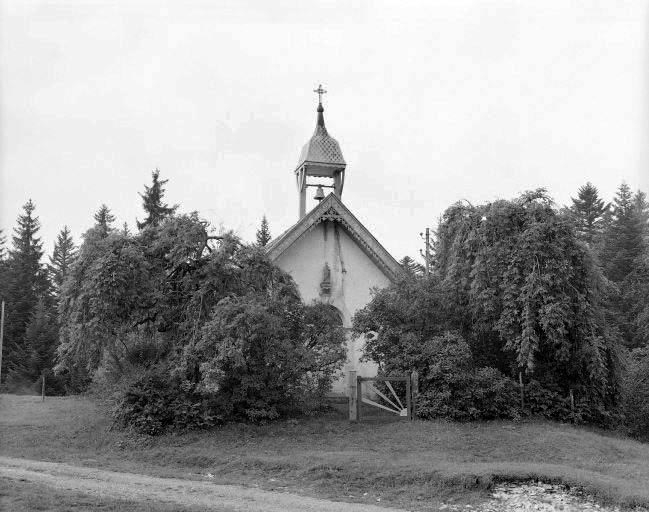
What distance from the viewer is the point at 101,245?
2394 cm

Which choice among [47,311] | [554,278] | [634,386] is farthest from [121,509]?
[47,311]

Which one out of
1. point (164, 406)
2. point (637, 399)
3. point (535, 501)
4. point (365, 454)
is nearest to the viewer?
point (535, 501)

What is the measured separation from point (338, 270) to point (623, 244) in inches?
1149

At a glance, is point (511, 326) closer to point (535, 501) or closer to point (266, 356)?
point (266, 356)

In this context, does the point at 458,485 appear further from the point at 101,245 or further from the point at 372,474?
the point at 101,245

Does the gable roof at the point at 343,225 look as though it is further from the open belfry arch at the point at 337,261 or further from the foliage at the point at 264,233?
the foliage at the point at 264,233

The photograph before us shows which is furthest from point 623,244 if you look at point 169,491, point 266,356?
point 169,491

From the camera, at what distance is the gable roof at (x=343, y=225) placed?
102 ft

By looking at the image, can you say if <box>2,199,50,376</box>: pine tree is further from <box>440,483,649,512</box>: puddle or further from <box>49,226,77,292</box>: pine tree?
<box>440,483,649,512</box>: puddle

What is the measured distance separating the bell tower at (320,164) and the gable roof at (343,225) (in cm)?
238

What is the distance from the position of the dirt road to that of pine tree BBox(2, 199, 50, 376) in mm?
37817

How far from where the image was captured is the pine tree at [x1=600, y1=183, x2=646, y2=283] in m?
52.7

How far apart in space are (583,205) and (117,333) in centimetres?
5292

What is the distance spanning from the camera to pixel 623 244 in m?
53.6
